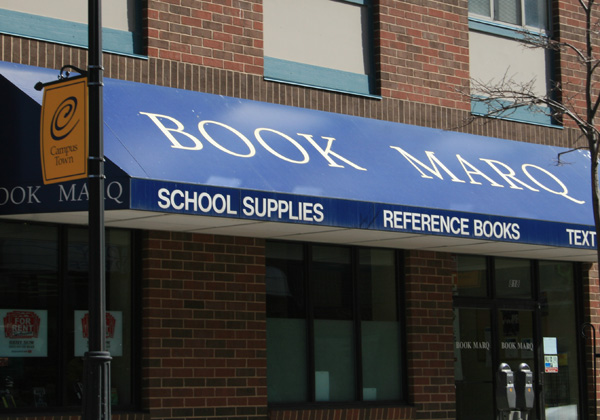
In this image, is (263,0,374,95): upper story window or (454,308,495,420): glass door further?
(454,308,495,420): glass door

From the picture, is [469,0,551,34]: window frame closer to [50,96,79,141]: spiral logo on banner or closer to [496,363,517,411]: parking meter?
[496,363,517,411]: parking meter

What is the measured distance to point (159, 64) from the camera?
38.6 ft

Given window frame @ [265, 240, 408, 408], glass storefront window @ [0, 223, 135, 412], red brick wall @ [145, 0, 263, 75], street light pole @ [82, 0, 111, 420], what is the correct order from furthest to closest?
window frame @ [265, 240, 408, 408] → red brick wall @ [145, 0, 263, 75] → glass storefront window @ [0, 223, 135, 412] → street light pole @ [82, 0, 111, 420]

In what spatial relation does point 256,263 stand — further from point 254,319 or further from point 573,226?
point 573,226

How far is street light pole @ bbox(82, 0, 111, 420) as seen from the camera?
8.06 meters

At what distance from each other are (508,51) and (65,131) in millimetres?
8508

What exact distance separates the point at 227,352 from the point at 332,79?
3650 mm

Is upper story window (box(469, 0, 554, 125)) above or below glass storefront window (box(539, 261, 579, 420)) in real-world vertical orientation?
above

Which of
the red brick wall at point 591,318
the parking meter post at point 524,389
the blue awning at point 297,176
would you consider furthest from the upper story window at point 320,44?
the red brick wall at point 591,318

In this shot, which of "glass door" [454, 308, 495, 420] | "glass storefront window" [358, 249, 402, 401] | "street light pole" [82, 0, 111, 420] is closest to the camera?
"street light pole" [82, 0, 111, 420]

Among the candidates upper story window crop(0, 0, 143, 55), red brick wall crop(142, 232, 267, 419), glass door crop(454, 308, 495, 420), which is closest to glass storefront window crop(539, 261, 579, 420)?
glass door crop(454, 308, 495, 420)

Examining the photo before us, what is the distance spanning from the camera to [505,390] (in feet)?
42.8

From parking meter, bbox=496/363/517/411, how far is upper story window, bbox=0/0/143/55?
5584 mm

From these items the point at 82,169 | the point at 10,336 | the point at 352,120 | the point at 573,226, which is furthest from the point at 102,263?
the point at 573,226
